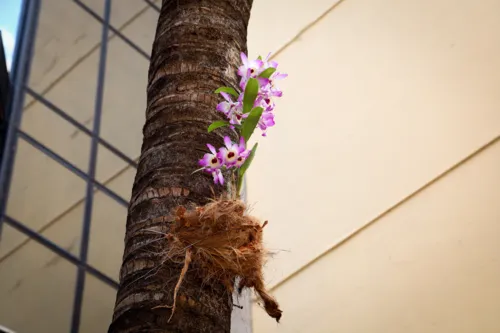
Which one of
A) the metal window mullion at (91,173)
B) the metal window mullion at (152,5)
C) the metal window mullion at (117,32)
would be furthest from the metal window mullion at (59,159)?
the metal window mullion at (152,5)

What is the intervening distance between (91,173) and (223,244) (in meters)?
2.54

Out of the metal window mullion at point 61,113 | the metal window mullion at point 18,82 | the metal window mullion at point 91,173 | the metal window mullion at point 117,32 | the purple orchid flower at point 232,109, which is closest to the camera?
the purple orchid flower at point 232,109

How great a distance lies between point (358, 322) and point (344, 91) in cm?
146

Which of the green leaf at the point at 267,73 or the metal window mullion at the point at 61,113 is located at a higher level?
the metal window mullion at the point at 61,113

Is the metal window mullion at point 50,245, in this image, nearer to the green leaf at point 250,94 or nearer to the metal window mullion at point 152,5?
the metal window mullion at point 152,5

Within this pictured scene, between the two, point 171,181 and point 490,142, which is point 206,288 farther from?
point 490,142

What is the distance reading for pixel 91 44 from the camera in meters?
4.36

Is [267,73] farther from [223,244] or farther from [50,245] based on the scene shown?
[50,245]

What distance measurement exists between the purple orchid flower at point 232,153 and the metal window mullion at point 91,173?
211 centimetres

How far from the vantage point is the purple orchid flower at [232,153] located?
1.64 metres

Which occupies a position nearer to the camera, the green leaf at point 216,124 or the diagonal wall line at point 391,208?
the green leaf at point 216,124

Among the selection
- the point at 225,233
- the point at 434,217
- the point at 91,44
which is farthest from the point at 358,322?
the point at 91,44

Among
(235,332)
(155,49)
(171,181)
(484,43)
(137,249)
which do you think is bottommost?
(137,249)

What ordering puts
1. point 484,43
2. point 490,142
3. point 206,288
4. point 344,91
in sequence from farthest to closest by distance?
point 344,91 → point 484,43 → point 490,142 → point 206,288
